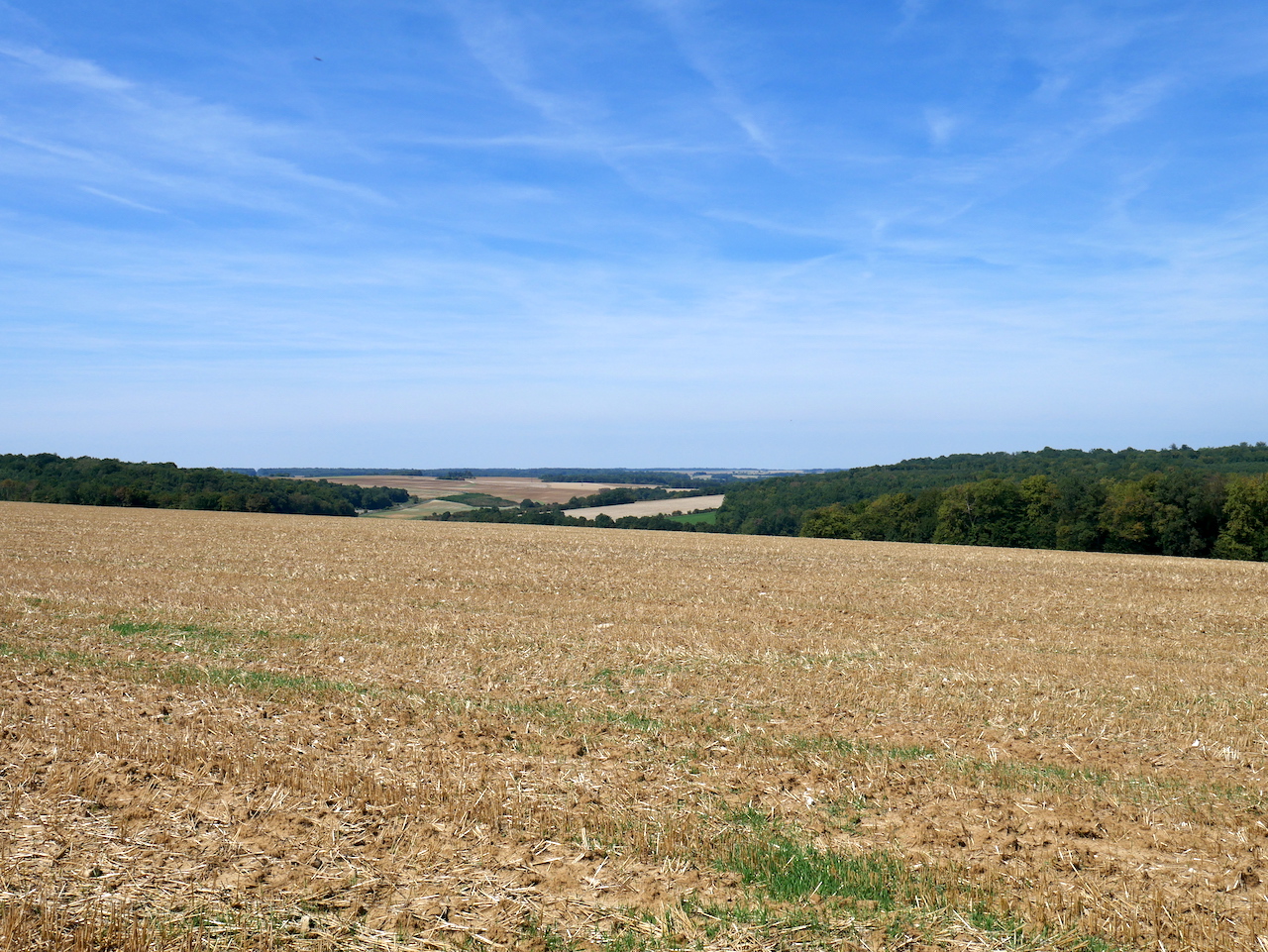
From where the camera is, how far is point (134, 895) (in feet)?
17.4

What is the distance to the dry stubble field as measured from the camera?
513cm

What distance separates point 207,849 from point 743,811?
4159mm

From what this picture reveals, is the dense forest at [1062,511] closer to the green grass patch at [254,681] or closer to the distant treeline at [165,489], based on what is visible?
the distant treeline at [165,489]

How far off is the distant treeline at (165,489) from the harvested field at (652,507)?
2019 cm

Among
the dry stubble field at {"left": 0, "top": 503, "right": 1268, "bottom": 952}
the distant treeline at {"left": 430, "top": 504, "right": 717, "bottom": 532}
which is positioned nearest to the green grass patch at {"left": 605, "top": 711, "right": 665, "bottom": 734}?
the dry stubble field at {"left": 0, "top": 503, "right": 1268, "bottom": 952}

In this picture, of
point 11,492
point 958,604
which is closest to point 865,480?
point 958,604

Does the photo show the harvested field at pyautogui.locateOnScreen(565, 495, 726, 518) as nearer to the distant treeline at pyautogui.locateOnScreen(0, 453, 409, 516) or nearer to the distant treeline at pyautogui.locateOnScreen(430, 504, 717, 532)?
the distant treeline at pyautogui.locateOnScreen(430, 504, 717, 532)

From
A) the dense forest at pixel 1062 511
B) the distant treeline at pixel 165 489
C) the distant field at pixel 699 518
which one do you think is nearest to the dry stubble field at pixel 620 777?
the dense forest at pixel 1062 511

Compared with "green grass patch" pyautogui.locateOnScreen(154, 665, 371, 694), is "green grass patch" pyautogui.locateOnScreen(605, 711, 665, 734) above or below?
below

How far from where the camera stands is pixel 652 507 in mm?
80750

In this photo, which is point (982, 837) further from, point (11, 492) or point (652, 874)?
point (11, 492)

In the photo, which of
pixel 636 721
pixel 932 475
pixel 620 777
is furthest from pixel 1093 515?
pixel 620 777

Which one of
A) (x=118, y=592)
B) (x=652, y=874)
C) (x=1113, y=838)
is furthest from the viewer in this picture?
(x=118, y=592)

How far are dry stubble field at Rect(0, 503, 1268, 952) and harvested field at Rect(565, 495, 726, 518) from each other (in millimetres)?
55087
